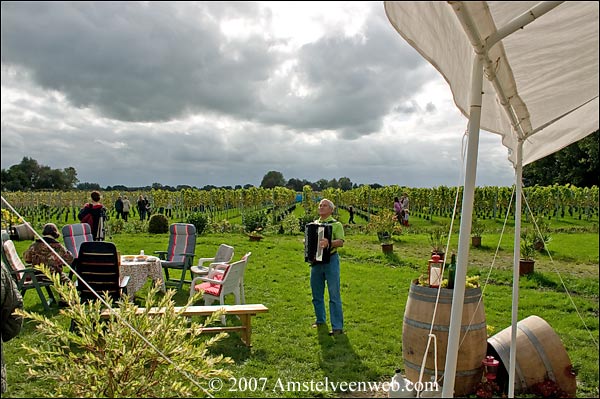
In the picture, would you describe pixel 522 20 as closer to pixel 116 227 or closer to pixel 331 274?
pixel 331 274

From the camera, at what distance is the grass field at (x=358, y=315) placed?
4.01 m

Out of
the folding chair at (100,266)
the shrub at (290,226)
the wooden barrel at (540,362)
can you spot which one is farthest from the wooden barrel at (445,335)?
the shrub at (290,226)

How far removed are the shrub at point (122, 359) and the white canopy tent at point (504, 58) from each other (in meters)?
1.54

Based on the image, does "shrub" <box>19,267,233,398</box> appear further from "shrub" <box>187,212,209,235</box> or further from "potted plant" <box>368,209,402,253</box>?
"shrub" <box>187,212,209,235</box>

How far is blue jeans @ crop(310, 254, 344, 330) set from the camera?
502cm

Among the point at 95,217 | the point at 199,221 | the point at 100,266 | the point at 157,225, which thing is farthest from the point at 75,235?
the point at 157,225

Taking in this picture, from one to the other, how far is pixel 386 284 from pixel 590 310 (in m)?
2.92

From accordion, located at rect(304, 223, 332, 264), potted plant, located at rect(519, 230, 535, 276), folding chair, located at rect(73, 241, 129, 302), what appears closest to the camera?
accordion, located at rect(304, 223, 332, 264)

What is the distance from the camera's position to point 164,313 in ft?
9.32

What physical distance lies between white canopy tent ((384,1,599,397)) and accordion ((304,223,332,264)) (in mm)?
2323

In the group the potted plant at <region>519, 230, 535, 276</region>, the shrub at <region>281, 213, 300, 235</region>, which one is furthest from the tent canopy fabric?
the shrub at <region>281, 213, 300, 235</region>

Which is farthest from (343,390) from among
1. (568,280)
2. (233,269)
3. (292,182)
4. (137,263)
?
(292,182)

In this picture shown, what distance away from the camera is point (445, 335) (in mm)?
3369

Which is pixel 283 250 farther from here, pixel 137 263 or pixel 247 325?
pixel 247 325
